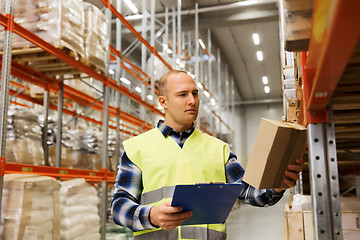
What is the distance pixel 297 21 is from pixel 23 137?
4.60 m

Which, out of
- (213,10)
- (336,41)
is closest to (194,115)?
(336,41)

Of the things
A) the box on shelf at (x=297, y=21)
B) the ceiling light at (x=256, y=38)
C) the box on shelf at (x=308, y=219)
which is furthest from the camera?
the ceiling light at (x=256, y=38)

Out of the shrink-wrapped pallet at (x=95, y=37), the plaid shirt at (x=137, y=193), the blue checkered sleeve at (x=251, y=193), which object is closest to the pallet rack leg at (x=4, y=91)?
the shrink-wrapped pallet at (x=95, y=37)

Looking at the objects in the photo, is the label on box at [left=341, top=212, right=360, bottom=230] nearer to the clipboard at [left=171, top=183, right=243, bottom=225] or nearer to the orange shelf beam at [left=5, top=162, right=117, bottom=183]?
the clipboard at [left=171, top=183, right=243, bottom=225]

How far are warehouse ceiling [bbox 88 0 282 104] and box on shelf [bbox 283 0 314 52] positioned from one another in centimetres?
928

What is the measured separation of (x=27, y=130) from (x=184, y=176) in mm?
3683

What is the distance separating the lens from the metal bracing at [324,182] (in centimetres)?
193

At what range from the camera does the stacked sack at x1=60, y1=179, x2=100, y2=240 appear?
509cm

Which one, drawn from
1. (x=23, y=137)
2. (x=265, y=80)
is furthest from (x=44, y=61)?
(x=265, y=80)

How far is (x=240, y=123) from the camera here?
29.2 meters

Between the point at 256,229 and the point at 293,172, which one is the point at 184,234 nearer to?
the point at 293,172

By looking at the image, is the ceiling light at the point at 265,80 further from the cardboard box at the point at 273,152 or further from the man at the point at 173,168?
the cardboard box at the point at 273,152

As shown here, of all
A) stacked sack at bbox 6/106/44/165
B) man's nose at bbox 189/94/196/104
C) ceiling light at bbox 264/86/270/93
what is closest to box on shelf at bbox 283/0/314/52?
man's nose at bbox 189/94/196/104

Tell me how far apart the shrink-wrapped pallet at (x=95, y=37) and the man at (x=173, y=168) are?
3441 mm
